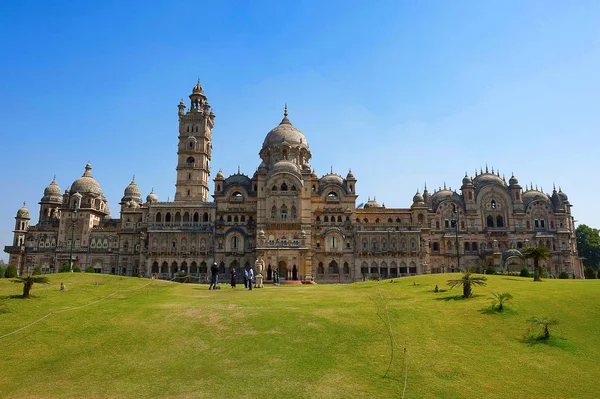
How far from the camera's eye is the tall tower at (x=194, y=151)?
65.9m

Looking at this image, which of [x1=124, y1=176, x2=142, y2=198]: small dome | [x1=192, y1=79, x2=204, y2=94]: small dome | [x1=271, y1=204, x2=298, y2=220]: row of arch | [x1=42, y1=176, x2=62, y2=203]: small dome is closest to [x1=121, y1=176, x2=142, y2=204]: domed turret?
[x1=124, y1=176, x2=142, y2=198]: small dome

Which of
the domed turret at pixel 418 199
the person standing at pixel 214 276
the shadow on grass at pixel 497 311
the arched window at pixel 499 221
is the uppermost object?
the domed turret at pixel 418 199

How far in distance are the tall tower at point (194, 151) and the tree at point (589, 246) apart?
66926 millimetres

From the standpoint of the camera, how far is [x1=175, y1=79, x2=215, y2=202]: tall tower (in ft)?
216

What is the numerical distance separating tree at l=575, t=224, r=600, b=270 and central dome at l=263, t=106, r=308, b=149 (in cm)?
5380

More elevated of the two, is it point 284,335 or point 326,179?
point 326,179

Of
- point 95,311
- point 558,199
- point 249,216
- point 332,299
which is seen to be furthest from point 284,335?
point 558,199

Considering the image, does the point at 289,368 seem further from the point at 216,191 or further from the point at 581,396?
the point at 216,191

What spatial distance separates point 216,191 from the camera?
2489 inches

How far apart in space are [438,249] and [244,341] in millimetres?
54831

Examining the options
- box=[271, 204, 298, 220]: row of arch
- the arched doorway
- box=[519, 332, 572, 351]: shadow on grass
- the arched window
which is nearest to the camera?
box=[519, 332, 572, 351]: shadow on grass

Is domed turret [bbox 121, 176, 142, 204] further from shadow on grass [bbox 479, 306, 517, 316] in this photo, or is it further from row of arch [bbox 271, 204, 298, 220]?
shadow on grass [bbox 479, 306, 517, 316]

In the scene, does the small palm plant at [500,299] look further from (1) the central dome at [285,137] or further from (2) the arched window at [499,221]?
(2) the arched window at [499,221]

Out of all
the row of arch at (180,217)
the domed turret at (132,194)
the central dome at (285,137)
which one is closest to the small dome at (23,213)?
the domed turret at (132,194)
